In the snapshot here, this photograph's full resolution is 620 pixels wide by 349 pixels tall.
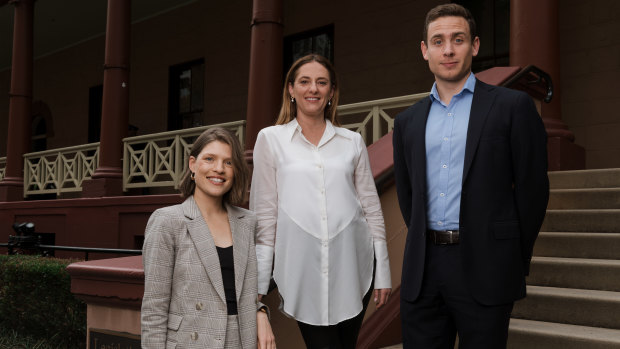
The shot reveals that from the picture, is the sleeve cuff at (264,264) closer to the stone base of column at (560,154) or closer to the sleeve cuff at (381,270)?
the sleeve cuff at (381,270)

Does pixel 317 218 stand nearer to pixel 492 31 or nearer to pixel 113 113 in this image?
pixel 492 31

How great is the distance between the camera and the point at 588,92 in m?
7.95

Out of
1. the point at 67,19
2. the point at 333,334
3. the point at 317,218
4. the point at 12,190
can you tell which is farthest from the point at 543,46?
the point at 67,19

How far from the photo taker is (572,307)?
3.58 m

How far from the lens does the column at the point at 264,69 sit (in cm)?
799

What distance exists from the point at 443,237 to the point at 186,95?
1352cm

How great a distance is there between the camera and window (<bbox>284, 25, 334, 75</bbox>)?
11.8 metres

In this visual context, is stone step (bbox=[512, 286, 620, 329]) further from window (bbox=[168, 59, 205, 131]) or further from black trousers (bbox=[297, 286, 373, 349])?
window (bbox=[168, 59, 205, 131])

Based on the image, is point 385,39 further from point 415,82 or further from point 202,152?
point 202,152

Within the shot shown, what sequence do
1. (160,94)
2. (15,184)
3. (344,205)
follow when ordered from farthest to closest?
(160,94) → (15,184) → (344,205)

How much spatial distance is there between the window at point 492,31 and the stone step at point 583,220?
15.6 ft

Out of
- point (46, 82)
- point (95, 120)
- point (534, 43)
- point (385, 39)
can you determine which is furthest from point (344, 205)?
point (46, 82)

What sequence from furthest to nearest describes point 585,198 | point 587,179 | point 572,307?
point 587,179 < point 585,198 < point 572,307

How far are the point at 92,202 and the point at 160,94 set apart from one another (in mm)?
6054
